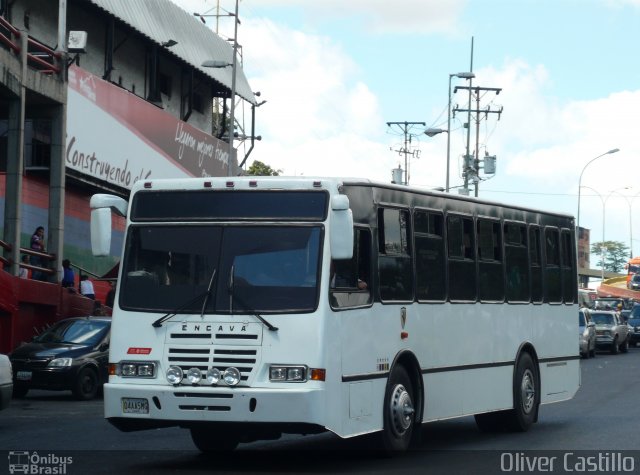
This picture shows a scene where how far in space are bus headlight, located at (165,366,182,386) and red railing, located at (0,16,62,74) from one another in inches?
700

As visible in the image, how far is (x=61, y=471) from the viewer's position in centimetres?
1184

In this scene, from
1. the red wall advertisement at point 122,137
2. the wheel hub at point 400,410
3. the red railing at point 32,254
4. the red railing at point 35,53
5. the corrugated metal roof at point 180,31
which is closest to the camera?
the wheel hub at point 400,410

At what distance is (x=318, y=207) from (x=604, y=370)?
25.0 m

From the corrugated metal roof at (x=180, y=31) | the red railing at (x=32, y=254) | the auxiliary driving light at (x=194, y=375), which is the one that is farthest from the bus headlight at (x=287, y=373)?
the corrugated metal roof at (x=180, y=31)

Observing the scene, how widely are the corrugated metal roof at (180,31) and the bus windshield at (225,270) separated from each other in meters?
27.6

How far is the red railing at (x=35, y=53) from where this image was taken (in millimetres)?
28844

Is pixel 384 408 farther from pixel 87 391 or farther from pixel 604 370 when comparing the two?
pixel 604 370

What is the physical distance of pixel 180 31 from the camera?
158 ft

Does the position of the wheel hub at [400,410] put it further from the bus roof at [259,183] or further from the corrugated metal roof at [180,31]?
the corrugated metal roof at [180,31]

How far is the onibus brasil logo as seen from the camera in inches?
Answer: 470

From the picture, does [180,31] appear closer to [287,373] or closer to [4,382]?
[4,382]

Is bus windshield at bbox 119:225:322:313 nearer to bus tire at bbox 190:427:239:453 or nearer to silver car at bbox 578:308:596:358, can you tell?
bus tire at bbox 190:427:239:453

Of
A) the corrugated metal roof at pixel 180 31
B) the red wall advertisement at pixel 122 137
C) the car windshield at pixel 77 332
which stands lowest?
the car windshield at pixel 77 332

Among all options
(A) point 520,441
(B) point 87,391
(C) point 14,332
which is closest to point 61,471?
(A) point 520,441
